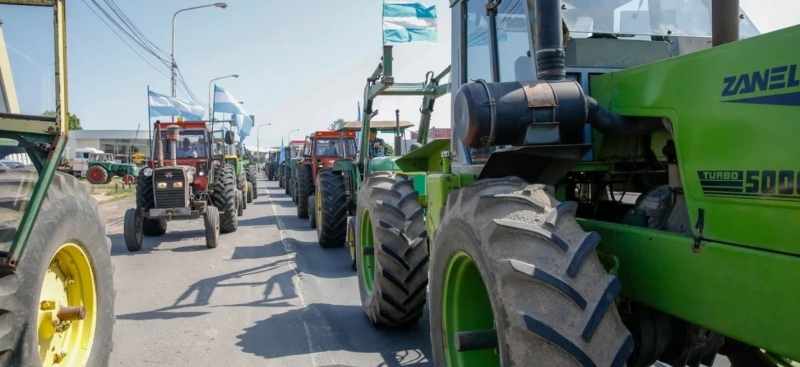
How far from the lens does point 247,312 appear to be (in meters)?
6.38

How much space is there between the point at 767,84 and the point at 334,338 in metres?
4.22

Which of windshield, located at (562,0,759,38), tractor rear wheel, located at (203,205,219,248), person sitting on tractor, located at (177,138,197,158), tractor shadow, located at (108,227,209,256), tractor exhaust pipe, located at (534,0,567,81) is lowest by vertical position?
tractor shadow, located at (108,227,209,256)

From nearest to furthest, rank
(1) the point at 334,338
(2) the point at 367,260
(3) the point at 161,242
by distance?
(1) the point at 334,338 < (2) the point at 367,260 < (3) the point at 161,242

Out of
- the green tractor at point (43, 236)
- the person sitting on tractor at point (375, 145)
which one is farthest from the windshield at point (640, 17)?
the person sitting on tractor at point (375, 145)

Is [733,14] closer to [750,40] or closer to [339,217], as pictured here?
[750,40]

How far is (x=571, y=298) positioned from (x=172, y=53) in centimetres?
2596

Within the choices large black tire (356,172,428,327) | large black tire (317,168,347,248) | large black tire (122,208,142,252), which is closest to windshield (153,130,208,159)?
large black tire (122,208,142,252)

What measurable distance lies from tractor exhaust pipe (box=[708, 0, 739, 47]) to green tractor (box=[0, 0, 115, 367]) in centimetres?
315

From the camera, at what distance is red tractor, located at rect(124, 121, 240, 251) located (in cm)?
1082

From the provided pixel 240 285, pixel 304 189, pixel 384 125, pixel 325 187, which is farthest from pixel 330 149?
pixel 240 285

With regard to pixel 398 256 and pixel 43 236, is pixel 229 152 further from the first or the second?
pixel 43 236

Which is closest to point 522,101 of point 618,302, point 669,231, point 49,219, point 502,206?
point 502,206

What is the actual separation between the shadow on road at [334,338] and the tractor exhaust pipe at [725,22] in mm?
3199

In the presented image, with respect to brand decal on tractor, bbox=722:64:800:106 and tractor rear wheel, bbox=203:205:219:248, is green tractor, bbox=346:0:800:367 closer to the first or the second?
brand decal on tractor, bbox=722:64:800:106
